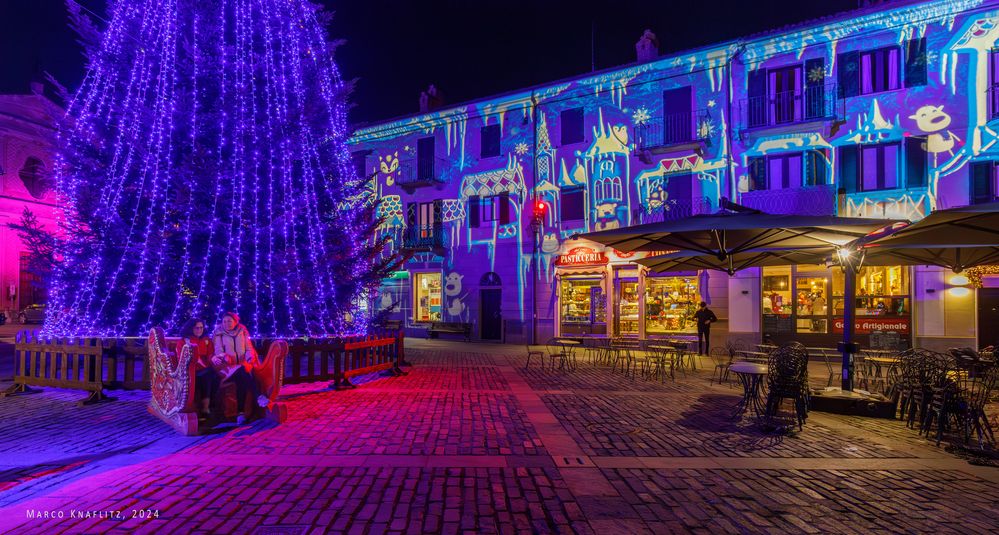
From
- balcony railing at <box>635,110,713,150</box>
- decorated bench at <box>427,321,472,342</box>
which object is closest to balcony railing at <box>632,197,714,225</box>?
balcony railing at <box>635,110,713,150</box>

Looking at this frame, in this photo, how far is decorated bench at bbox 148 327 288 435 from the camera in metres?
6.27

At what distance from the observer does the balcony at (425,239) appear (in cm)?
2227

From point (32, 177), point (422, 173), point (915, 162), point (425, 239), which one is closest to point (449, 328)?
point (425, 239)

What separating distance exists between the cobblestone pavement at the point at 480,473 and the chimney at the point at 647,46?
15430mm

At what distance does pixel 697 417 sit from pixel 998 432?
3.66 metres

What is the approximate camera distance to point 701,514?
402 centimetres

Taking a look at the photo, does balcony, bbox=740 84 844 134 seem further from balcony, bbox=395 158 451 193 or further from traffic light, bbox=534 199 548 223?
balcony, bbox=395 158 451 193

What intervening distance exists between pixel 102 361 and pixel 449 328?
14.1 meters

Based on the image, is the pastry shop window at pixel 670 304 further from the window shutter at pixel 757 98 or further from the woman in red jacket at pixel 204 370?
the woman in red jacket at pixel 204 370

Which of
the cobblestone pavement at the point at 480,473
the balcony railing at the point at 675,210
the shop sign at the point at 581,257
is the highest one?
the balcony railing at the point at 675,210

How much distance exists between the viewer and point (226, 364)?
6855 millimetres

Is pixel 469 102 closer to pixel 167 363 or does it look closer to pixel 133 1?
pixel 133 1

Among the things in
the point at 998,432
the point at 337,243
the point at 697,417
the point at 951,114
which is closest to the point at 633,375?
the point at 697,417

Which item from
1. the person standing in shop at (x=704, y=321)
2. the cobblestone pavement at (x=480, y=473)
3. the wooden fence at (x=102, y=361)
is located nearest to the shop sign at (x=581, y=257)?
the person standing in shop at (x=704, y=321)
